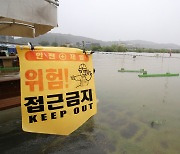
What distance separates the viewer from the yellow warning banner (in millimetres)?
2312

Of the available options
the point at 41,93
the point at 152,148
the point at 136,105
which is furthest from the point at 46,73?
the point at 136,105

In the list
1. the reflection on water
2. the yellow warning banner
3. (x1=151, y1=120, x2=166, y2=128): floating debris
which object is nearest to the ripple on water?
the reflection on water

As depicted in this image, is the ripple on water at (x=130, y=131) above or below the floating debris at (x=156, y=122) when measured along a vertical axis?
above

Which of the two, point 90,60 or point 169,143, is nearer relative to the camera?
point 90,60

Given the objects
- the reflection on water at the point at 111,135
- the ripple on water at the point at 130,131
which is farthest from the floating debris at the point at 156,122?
the ripple on water at the point at 130,131

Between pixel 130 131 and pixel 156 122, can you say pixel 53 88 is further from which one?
pixel 156 122

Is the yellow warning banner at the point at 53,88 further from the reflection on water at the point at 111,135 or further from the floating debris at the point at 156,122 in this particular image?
the floating debris at the point at 156,122

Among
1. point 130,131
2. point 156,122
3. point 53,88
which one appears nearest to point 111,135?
point 130,131

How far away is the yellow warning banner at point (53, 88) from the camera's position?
2.31m

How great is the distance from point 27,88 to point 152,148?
11.6ft

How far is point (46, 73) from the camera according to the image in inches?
94.7

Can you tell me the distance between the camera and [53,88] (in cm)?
247

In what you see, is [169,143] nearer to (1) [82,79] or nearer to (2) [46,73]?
(1) [82,79]

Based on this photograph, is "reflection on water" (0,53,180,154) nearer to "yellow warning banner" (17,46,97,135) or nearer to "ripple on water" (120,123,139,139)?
"ripple on water" (120,123,139,139)
